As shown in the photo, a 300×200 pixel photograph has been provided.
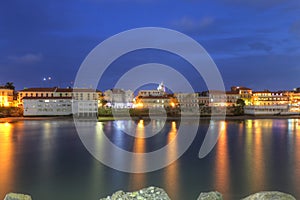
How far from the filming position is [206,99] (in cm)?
8700

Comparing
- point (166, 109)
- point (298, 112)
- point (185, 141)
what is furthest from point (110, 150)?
point (298, 112)

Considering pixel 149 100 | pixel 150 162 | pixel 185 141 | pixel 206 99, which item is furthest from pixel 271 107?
pixel 150 162

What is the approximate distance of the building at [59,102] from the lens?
56.3 meters

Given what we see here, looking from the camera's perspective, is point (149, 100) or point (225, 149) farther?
point (149, 100)

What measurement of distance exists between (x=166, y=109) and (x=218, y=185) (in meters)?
58.8

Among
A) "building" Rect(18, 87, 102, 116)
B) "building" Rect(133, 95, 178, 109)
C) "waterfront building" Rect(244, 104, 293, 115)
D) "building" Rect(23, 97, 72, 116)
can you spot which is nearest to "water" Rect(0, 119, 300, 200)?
"building" Rect(23, 97, 72, 116)

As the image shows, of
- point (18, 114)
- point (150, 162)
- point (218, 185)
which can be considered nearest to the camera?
point (218, 185)

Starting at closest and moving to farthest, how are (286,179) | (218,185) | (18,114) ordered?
(218,185) → (286,179) → (18,114)

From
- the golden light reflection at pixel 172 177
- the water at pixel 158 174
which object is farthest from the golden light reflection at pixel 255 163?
the golden light reflection at pixel 172 177

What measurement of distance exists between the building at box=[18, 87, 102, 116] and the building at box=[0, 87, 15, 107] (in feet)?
15.1

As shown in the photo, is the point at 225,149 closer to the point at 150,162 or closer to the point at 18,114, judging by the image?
the point at 150,162

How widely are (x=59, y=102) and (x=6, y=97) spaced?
17.3 m

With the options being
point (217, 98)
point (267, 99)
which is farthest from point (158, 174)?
point (267, 99)

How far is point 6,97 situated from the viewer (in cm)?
6856
